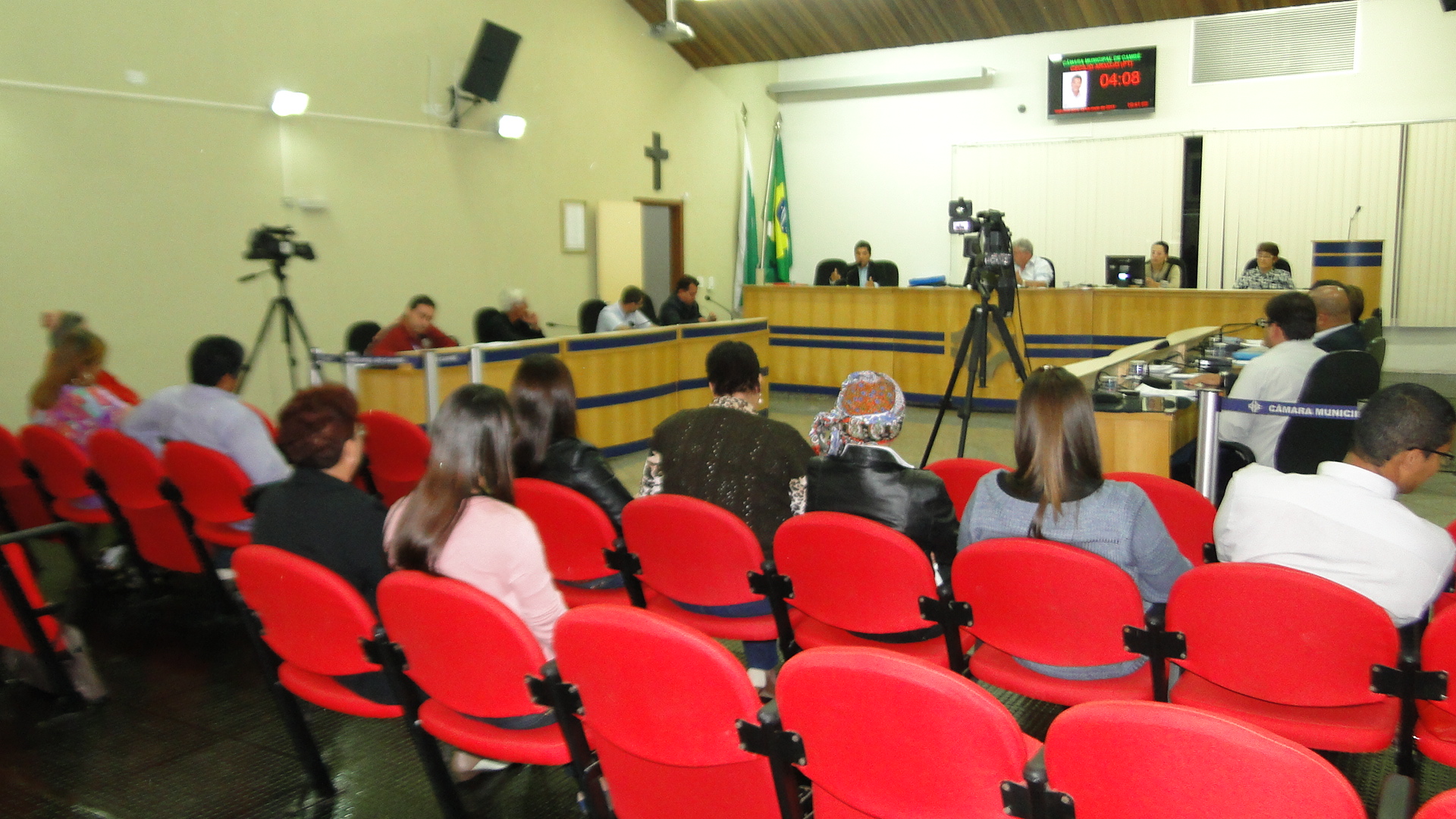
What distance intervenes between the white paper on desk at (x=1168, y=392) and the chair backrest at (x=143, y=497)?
3732 mm

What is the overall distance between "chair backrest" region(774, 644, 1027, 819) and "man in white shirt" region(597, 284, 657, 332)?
6.12m

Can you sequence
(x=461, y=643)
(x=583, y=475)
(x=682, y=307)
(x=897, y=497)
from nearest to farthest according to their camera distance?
1. (x=461, y=643)
2. (x=897, y=497)
3. (x=583, y=475)
4. (x=682, y=307)

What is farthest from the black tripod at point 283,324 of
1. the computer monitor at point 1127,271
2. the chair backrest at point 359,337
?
the computer monitor at point 1127,271

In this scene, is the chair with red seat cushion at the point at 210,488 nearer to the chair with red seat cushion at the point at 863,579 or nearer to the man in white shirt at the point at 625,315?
the chair with red seat cushion at the point at 863,579

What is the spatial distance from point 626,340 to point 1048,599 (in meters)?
4.95

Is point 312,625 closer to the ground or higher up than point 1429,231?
closer to the ground

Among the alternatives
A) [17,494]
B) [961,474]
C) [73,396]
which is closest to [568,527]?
[961,474]

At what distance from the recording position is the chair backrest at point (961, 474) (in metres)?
2.85

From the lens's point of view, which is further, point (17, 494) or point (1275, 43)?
point (1275, 43)

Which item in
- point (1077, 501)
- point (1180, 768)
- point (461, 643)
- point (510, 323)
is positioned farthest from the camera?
point (510, 323)

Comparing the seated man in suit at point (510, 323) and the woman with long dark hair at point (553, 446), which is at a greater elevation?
the seated man in suit at point (510, 323)

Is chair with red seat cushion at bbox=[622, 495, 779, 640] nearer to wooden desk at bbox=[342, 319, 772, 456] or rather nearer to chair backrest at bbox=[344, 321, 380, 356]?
wooden desk at bbox=[342, 319, 772, 456]

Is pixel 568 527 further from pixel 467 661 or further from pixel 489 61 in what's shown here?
pixel 489 61

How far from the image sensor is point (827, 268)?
10062mm
